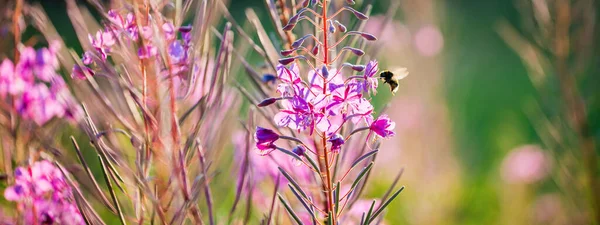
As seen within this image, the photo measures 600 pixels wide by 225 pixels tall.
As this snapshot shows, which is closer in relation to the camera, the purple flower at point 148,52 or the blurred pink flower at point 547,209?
the purple flower at point 148,52

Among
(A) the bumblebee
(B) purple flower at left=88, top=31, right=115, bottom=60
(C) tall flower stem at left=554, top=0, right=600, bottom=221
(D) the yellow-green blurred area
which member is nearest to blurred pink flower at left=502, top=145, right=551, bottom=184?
(D) the yellow-green blurred area

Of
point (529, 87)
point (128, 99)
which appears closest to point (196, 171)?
point (128, 99)

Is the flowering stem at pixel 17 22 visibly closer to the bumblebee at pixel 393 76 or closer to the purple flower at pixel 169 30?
the purple flower at pixel 169 30

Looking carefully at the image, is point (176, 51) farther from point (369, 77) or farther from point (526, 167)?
point (526, 167)

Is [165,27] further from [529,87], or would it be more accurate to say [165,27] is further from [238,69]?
[529,87]

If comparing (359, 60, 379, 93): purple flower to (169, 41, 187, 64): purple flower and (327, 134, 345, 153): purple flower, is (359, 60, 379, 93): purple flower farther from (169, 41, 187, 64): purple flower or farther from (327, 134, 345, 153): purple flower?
(169, 41, 187, 64): purple flower

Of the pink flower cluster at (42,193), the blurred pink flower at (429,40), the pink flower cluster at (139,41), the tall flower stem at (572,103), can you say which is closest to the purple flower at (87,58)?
the pink flower cluster at (139,41)
